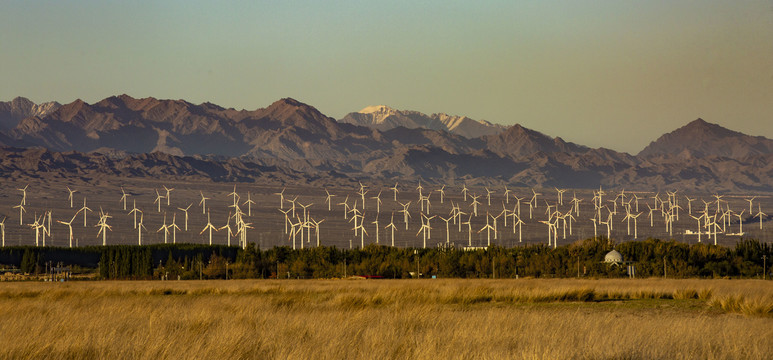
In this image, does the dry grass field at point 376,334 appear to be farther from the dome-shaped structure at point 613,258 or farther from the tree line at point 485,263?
the dome-shaped structure at point 613,258

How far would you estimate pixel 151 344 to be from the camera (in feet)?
66.4

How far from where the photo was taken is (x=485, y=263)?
11175 cm

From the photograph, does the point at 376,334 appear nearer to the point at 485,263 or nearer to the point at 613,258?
the point at 613,258

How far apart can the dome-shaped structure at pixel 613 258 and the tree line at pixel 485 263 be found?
929 mm

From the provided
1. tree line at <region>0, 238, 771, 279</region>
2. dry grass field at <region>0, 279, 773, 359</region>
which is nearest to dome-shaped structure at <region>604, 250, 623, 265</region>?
tree line at <region>0, 238, 771, 279</region>

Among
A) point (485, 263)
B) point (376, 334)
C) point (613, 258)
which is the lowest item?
point (485, 263)

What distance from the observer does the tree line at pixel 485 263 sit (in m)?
97.5

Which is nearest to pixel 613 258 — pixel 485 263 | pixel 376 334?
pixel 485 263

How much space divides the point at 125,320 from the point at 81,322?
1667 millimetres

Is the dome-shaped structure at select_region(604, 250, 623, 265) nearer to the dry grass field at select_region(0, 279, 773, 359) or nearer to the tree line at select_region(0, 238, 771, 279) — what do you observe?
the tree line at select_region(0, 238, 771, 279)

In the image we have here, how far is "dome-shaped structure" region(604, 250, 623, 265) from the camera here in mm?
104162

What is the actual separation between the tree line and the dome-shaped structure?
93cm

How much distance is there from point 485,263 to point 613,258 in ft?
47.0

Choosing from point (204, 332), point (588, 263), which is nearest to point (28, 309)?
point (204, 332)
